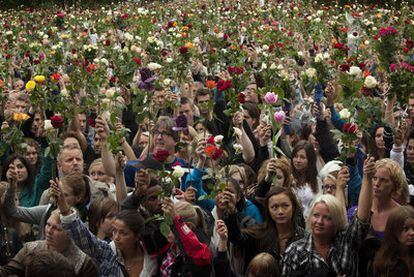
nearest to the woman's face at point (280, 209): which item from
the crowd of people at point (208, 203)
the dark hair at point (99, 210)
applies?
the crowd of people at point (208, 203)

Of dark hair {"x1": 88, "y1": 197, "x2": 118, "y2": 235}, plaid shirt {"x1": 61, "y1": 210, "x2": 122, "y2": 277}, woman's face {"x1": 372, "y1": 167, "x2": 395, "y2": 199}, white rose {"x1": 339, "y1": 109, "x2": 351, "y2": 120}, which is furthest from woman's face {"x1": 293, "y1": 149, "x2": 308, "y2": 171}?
plaid shirt {"x1": 61, "y1": 210, "x2": 122, "y2": 277}

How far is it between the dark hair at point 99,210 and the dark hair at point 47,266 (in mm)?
2137

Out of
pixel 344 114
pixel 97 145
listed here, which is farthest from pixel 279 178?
pixel 97 145

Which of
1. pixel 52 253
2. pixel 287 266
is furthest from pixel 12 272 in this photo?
pixel 287 266

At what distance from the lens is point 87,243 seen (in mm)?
5762

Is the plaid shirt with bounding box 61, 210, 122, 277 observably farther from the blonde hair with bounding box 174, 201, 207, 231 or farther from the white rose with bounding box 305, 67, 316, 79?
the white rose with bounding box 305, 67, 316, 79

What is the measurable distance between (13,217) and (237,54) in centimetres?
699

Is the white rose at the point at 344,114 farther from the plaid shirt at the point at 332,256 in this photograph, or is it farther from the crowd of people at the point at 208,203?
the plaid shirt at the point at 332,256

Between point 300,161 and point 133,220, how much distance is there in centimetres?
260

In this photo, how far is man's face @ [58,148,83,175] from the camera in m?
8.03

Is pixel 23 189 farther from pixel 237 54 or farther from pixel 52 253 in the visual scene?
pixel 237 54

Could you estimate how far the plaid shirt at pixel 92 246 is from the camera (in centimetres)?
570

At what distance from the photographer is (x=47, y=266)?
442 cm

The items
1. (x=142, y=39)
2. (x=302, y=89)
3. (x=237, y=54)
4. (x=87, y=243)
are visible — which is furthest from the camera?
(x=142, y=39)
